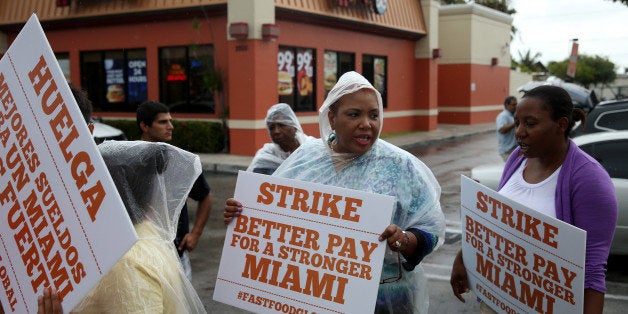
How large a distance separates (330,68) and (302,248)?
17224 mm

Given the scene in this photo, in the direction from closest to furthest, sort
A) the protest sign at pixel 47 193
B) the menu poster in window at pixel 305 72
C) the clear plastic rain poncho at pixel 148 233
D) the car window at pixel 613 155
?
1. the protest sign at pixel 47 193
2. the clear plastic rain poncho at pixel 148 233
3. the car window at pixel 613 155
4. the menu poster in window at pixel 305 72

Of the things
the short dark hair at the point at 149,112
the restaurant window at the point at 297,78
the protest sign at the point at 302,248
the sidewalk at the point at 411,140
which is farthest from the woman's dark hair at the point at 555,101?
the restaurant window at the point at 297,78

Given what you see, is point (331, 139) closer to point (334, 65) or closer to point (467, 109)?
point (334, 65)

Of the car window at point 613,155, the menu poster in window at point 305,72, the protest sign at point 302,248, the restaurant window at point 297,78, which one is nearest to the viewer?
the protest sign at point 302,248

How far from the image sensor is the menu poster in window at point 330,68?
1946cm

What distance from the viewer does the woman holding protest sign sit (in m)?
2.36

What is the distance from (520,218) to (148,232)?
4.69ft

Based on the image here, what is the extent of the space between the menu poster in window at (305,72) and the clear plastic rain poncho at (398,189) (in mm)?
15574

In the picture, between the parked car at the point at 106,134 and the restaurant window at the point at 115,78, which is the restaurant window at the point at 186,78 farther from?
the parked car at the point at 106,134

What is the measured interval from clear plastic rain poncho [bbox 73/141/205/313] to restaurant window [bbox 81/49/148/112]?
1686 cm

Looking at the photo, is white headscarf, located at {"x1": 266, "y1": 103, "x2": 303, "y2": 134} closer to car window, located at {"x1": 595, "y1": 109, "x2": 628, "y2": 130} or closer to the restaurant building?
car window, located at {"x1": 595, "y1": 109, "x2": 628, "y2": 130}

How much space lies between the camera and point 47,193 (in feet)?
6.43

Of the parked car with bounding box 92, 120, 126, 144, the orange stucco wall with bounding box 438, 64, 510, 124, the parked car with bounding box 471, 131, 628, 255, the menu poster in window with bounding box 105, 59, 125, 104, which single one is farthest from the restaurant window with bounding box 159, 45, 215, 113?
the orange stucco wall with bounding box 438, 64, 510, 124

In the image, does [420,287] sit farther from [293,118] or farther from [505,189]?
[293,118]
